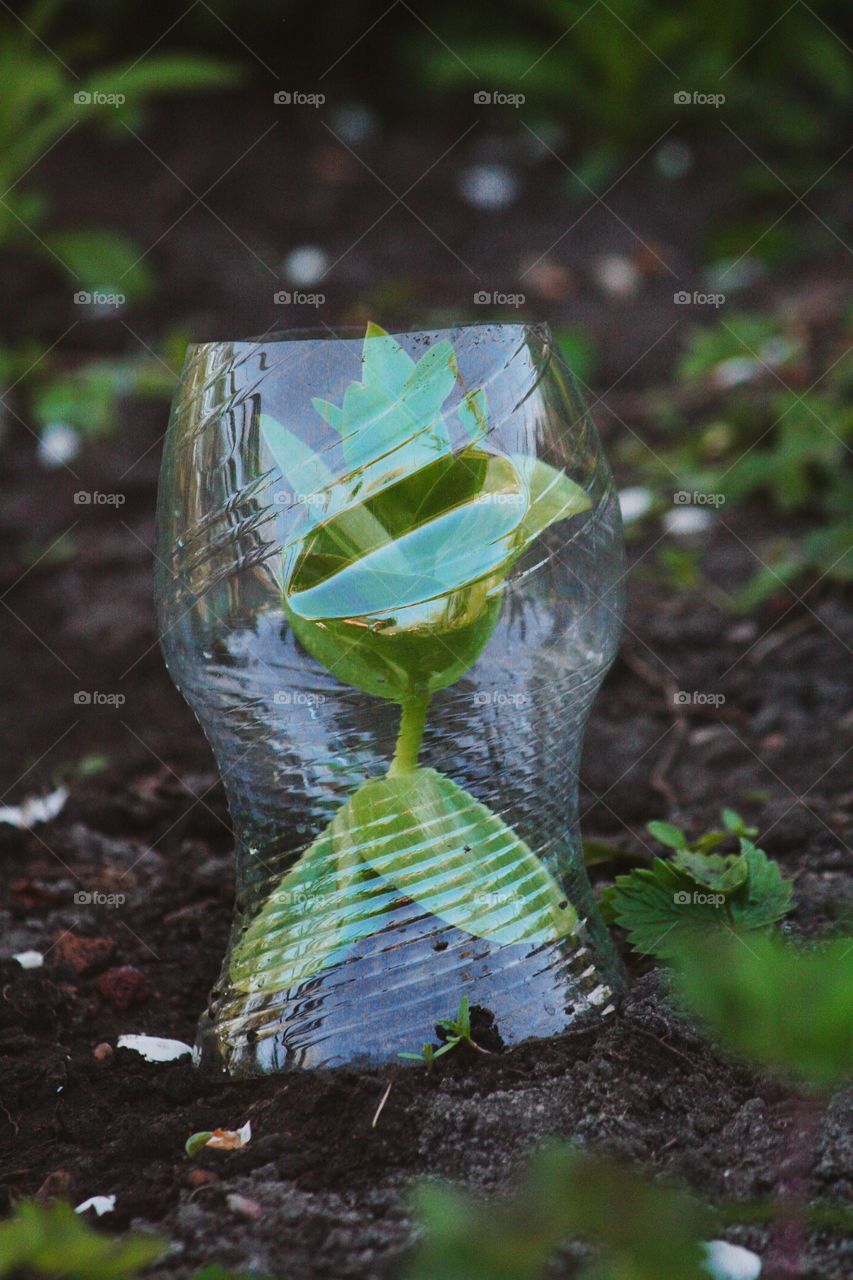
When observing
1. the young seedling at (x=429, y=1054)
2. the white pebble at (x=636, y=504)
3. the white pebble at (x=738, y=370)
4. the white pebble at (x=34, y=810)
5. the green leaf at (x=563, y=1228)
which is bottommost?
the young seedling at (x=429, y=1054)

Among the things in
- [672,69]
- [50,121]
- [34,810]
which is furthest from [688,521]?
[672,69]

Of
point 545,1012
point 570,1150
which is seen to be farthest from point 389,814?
point 570,1150

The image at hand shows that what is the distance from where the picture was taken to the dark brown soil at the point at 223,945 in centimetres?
129

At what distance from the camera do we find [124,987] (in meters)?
1.77

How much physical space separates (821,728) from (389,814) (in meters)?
1.32

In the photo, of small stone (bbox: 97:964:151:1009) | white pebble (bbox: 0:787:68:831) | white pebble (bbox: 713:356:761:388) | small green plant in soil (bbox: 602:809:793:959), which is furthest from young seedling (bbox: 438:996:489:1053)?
white pebble (bbox: 713:356:761:388)

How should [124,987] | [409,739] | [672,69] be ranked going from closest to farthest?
[409,739], [124,987], [672,69]

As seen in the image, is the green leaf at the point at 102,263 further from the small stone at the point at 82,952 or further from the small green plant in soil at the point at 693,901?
the small green plant in soil at the point at 693,901

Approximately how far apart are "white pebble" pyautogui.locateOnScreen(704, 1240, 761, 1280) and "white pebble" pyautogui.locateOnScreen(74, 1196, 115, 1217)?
22.8 inches

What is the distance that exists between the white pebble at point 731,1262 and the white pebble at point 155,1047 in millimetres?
713

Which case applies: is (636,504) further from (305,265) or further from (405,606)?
(305,265)

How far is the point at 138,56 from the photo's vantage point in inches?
247

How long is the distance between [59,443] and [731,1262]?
3580 millimetres

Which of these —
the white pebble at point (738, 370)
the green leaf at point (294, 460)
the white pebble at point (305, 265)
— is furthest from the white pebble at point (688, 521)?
the white pebble at point (305, 265)
